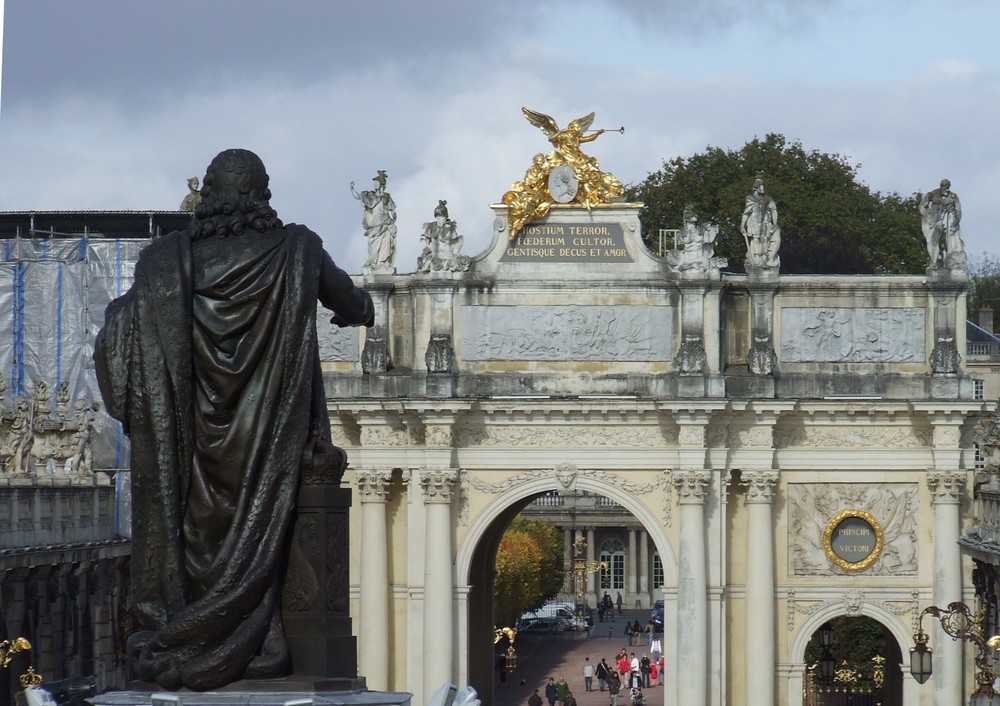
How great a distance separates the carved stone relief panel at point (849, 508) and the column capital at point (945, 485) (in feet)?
1.65

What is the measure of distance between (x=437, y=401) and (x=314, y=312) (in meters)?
38.3

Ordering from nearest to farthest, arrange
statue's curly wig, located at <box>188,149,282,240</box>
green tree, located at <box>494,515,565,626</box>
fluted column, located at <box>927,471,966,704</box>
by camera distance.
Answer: statue's curly wig, located at <box>188,149,282,240</box> < fluted column, located at <box>927,471,966,704</box> < green tree, located at <box>494,515,565,626</box>

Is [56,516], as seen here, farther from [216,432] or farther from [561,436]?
[216,432]

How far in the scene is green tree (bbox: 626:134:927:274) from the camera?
3214 inches

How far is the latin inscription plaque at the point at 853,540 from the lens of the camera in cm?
5084

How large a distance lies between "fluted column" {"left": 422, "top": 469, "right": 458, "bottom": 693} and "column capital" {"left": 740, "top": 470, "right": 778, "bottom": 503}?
593cm

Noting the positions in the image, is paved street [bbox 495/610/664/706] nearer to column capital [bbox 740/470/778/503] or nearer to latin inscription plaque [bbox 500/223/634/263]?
column capital [bbox 740/470/778/503]

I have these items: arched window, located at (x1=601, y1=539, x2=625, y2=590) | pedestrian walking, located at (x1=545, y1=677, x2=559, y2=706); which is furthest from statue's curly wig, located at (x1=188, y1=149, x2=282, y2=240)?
arched window, located at (x1=601, y1=539, x2=625, y2=590)

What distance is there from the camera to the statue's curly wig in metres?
11.7

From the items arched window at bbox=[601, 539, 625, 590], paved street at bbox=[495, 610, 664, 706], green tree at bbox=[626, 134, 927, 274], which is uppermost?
green tree at bbox=[626, 134, 927, 274]

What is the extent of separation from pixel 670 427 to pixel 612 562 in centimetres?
7720

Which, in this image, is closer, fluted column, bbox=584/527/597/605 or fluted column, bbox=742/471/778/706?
fluted column, bbox=742/471/778/706

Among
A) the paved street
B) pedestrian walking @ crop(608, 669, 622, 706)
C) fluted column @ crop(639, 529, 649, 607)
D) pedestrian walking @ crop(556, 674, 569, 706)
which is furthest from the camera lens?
fluted column @ crop(639, 529, 649, 607)

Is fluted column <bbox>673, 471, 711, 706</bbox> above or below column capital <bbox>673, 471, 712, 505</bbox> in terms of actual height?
below
